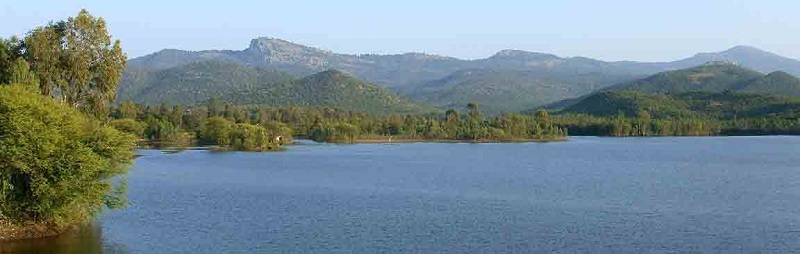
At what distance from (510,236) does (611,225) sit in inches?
286

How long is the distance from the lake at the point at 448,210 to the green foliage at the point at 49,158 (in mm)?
1856

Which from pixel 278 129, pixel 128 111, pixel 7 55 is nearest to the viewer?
pixel 7 55

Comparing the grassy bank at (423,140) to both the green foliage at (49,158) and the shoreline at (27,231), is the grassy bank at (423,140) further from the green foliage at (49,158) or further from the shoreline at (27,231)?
the green foliage at (49,158)

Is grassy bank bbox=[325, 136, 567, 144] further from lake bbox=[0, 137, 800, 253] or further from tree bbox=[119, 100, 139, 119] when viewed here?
lake bbox=[0, 137, 800, 253]

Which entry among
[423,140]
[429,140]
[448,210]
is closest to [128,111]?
[423,140]

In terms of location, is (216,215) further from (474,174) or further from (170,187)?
(474,174)

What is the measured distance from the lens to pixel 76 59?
48812 mm

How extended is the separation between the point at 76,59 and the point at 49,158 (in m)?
9.60

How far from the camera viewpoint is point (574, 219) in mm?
53219

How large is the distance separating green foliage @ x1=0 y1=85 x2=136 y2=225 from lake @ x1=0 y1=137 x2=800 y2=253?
1.86 metres

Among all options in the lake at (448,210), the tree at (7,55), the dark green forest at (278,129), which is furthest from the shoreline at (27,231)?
the dark green forest at (278,129)

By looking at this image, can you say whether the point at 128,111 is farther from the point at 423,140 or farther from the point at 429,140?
the point at 429,140

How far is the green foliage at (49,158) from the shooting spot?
131 ft

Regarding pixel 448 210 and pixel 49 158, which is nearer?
pixel 49 158
